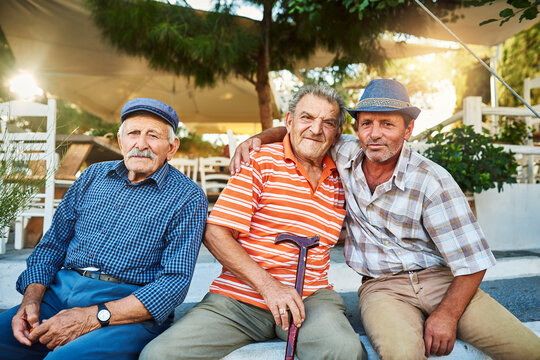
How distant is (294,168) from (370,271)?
26.6 inches

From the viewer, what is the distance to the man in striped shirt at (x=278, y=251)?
1.72 meters

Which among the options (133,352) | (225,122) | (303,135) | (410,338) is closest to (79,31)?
(225,122)

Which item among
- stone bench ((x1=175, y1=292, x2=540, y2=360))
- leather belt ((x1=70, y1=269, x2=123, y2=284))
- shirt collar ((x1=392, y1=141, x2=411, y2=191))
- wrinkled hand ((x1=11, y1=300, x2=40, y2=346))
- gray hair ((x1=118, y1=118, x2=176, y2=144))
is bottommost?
stone bench ((x1=175, y1=292, x2=540, y2=360))

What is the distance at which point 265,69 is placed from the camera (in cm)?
572

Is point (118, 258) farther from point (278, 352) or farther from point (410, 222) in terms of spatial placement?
point (410, 222)

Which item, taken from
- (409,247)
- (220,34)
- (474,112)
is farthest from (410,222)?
(220,34)

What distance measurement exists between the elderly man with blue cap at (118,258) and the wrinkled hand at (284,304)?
373 mm

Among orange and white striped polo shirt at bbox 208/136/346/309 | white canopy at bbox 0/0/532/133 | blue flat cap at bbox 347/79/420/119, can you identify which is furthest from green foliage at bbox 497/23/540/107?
orange and white striped polo shirt at bbox 208/136/346/309

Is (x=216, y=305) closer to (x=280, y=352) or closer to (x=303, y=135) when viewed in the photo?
(x=280, y=352)

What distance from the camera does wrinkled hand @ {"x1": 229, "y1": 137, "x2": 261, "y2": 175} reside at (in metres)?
2.04

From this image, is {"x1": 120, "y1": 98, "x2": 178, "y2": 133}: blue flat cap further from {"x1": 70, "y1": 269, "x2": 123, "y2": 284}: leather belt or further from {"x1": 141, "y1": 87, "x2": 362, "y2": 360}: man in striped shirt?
{"x1": 70, "y1": 269, "x2": 123, "y2": 284}: leather belt

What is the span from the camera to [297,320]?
1.72m

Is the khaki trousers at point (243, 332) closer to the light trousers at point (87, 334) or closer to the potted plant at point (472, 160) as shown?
the light trousers at point (87, 334)

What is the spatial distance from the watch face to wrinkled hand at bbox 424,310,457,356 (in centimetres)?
136
